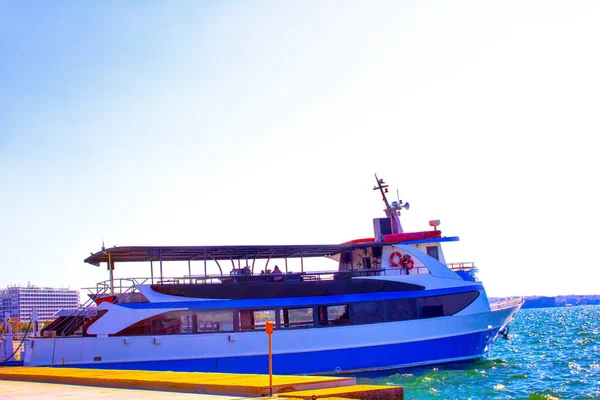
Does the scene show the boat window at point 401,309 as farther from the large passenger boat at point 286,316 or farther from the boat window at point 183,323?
the boat window at point 183,323

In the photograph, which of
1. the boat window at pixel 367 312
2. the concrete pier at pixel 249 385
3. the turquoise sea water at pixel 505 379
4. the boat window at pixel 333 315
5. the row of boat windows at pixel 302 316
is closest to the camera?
the concrete pier at pixel 249 385

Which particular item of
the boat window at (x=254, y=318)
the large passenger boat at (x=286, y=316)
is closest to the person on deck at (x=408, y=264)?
the large passenger boat at (x=286, y=316)

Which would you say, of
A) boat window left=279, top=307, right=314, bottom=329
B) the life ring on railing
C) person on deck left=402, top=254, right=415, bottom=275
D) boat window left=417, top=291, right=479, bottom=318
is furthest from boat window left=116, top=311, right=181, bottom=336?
person on deck left=402, top=254, right=415, bottom=275

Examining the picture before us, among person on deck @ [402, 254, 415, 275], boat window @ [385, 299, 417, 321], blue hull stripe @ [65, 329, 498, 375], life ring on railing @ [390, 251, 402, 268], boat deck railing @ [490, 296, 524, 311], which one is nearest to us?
blue hull stripe @ [65, 329, 498, 375]

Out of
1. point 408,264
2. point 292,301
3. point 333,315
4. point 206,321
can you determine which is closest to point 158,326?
point 206,321

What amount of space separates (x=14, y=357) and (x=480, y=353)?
56.9 feet

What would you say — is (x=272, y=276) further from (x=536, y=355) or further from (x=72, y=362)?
(x=536, y=355)

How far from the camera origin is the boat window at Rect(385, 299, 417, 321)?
2364 centimetres

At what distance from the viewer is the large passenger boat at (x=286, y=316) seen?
802 inches

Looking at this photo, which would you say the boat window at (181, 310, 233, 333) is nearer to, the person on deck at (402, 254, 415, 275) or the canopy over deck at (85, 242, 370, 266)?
the canopy over deck at (85, 242, 370, 266)

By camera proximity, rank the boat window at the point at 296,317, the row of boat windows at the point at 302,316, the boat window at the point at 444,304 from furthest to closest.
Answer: the boat window at the point at 444,304 < the boat window at the point at 296,317 < the row of boat windows at the point at 302,316

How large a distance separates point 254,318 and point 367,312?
4.19m

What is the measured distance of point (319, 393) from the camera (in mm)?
8727

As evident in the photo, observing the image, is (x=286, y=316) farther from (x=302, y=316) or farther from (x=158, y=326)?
(x=158, y=326)
